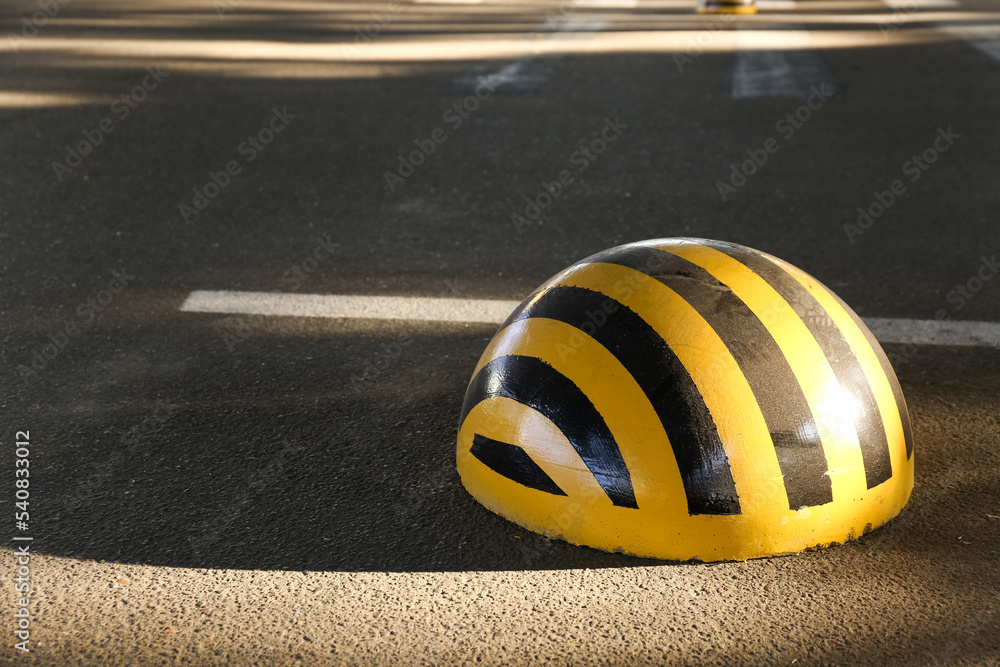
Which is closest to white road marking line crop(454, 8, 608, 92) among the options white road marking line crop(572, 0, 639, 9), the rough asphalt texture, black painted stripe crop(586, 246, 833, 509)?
the rough asphalt texture

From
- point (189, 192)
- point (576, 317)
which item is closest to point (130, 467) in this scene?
point (576, 317)

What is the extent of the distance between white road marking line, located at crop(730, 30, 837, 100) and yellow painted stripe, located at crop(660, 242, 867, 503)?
246 inches

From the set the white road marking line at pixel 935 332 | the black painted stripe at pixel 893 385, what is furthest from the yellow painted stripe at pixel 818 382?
the white road marking line at pixel 935 332

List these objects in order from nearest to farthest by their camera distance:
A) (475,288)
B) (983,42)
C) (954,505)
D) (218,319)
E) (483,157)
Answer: (954,505) → (218,319) → (475,288) → (483,157) → (983,42)

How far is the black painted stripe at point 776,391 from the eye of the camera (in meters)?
2.70

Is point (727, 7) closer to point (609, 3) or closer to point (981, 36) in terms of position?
point (609, 3)

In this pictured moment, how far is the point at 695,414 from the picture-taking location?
8.80ft

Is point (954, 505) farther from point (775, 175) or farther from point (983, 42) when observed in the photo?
point (983, 42)

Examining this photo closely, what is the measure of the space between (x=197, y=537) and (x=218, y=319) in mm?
1779

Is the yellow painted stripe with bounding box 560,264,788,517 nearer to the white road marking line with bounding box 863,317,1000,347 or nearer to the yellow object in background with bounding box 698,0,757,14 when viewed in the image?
the white road marking line with bounding box 863,317,1000,347

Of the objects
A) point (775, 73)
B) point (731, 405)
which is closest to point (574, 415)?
point (731, 405)

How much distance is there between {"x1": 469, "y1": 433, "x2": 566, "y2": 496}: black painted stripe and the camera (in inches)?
113

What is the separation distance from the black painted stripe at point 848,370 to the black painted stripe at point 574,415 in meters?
0.71

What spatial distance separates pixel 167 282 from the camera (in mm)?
5031
